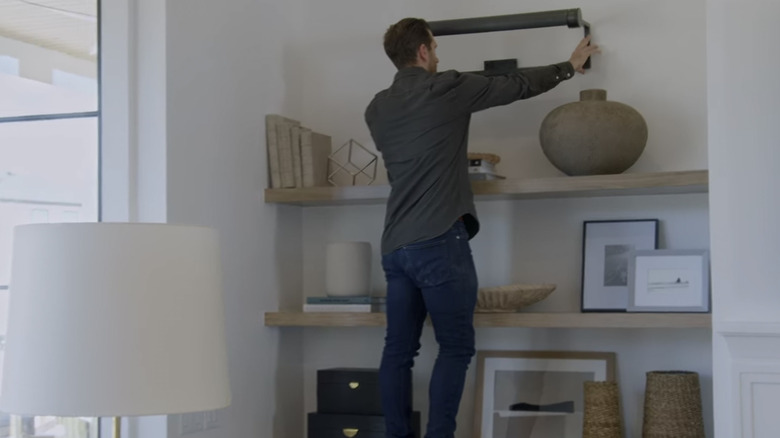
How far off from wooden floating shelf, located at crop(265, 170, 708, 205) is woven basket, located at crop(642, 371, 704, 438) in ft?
2.20

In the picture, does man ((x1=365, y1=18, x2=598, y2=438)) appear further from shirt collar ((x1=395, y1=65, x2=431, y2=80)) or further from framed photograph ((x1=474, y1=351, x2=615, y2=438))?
framed photograph ((x1=474, y1=351, x2=615, y2=438))

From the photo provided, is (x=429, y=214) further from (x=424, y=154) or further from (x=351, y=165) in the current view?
(x=351, y=165)

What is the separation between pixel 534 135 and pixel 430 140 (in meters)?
0.78

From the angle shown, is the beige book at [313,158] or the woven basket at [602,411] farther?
the beige book at [313,158]

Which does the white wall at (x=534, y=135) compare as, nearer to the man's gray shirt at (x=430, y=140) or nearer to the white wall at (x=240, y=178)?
the white wall at (x=240, y=178)

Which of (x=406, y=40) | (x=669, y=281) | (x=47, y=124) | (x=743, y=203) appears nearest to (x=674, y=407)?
(x=669, y=281)

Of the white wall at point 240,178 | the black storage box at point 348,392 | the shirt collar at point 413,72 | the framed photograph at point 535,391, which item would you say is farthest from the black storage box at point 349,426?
the shirt collar at point 413,72

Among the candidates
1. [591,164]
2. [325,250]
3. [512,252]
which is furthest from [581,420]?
[325,250]

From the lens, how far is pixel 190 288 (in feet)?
6.68

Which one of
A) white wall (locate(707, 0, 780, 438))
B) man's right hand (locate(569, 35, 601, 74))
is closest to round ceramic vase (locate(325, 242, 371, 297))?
man's right hand (locate(569, 35, 601, 74))

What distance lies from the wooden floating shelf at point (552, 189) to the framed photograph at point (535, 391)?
625 mm

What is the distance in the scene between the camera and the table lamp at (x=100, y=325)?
6.32 feet

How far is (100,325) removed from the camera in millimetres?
1939

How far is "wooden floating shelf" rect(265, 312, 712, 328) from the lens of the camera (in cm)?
367
